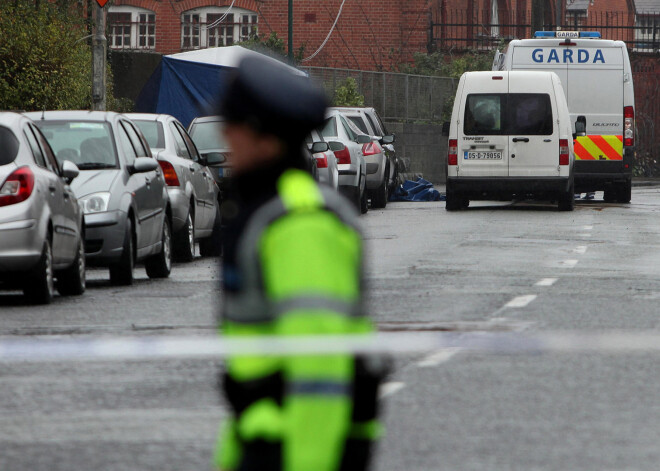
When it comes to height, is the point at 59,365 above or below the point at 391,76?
below

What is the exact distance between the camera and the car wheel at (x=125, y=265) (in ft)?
43.8

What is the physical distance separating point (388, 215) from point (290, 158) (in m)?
23.4

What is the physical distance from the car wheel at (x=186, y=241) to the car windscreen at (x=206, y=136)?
3.37 m

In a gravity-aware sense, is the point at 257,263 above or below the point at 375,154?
above

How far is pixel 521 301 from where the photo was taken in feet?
38.9

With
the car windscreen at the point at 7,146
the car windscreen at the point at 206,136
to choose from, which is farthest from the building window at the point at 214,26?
the car windscreen at the point at 7,146

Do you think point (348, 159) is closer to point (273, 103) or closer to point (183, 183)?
point (183, 183)

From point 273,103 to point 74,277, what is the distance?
33.2 feet

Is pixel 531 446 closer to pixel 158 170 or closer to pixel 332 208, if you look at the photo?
pixel 332 208

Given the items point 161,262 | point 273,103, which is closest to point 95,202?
point 161,262

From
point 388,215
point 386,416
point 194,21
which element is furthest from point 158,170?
point 194,21

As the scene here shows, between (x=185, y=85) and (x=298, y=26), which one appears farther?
(x=298, y=26)

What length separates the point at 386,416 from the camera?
23.1 feet

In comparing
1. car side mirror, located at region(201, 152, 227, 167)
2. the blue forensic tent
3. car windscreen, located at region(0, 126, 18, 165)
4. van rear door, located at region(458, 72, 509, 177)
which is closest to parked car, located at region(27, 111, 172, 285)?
car windscreen, located at region(0, 126, 18, 165)
